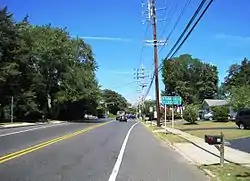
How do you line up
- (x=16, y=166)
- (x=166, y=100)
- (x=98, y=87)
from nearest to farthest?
1. (x=16, y=166)
2. (x=166, y=100)
3. (x=98, y=87)

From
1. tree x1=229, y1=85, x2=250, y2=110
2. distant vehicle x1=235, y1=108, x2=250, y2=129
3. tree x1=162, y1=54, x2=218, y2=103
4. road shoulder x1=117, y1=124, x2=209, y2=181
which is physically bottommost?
road shoulder x1=117, y1=124, x2=209, y2=181

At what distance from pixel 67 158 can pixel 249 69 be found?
12511cm

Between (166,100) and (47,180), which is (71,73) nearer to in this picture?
(166,100)

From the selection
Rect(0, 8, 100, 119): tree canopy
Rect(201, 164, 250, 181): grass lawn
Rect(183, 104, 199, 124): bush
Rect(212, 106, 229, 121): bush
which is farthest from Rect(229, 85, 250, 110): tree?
Rect(201, 164, 250, 181): grass lawn

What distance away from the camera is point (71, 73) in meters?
77.2

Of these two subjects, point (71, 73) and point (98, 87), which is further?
point (98, 87)

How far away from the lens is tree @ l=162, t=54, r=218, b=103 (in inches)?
5094

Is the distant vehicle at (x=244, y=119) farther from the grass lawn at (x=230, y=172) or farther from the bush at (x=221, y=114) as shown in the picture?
the grass lawn at (x=230, y=172)

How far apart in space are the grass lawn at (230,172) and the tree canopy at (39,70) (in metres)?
46.3

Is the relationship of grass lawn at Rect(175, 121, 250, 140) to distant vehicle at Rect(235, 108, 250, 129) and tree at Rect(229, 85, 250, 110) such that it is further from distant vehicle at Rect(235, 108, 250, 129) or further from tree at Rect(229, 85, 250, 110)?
tree at Rect(229, 85, 250, 110)

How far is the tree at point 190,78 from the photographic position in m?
129

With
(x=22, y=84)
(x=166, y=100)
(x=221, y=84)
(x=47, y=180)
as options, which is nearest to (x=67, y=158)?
(x=47, y=180)

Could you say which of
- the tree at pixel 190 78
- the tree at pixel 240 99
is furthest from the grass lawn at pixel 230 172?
the tree at pixel 190 78

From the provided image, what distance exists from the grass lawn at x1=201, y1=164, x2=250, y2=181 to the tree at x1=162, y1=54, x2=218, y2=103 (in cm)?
11470
